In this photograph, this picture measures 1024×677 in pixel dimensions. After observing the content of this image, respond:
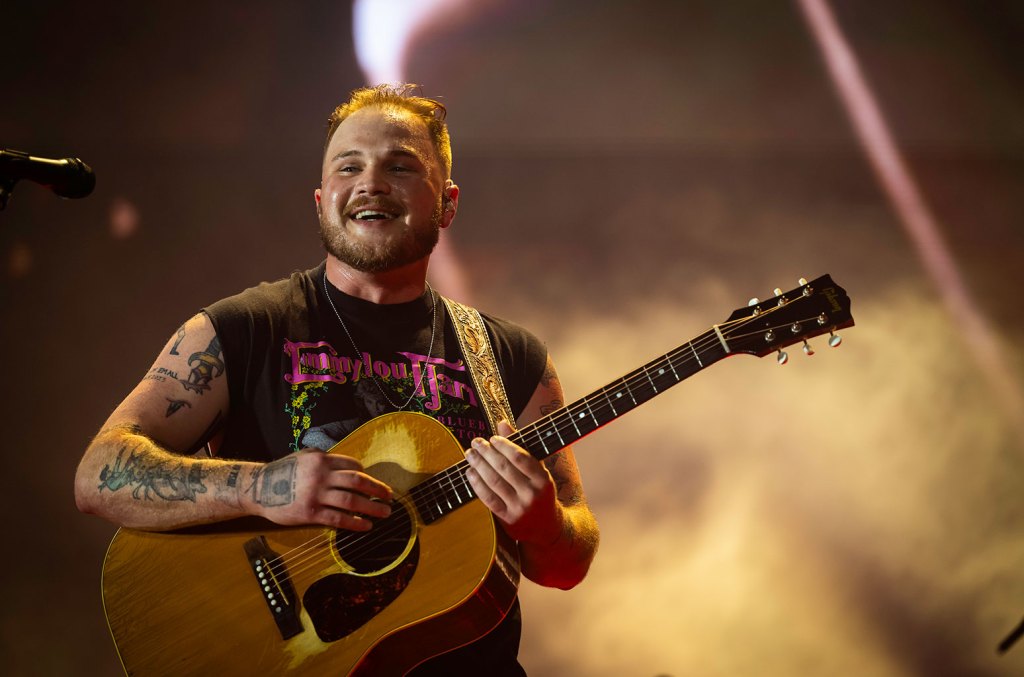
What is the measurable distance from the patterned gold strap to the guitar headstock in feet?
2.98

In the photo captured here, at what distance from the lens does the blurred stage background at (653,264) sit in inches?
175

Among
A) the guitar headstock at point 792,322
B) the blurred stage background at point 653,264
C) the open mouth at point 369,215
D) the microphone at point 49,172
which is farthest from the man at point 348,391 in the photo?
the blurred stage background at point 653,264

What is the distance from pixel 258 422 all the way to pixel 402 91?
68.2 inches

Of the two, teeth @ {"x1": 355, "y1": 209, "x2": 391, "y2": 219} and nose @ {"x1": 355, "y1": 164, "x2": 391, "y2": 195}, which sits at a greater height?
nose @ {"x1": 355, "y1": 164, "x2": 391, "y2": 195}

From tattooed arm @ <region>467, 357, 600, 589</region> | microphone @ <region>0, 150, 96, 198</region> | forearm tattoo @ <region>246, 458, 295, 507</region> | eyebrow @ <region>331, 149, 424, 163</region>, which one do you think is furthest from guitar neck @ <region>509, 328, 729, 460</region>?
microphone @ <region>0, 150, 96, 198</region>

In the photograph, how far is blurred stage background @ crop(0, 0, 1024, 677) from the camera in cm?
446

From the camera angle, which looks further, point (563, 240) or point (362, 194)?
point (563, 240)

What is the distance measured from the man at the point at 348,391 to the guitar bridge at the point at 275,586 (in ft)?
0.39

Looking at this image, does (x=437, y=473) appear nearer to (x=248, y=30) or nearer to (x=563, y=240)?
(x=563, y=240)

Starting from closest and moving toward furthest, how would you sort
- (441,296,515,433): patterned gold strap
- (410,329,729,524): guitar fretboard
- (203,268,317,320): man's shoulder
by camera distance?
(410,329,729,524): guitar fretboard → (203,268,317,320): man's shoulder → (441,296,515,433): patterned gold strap

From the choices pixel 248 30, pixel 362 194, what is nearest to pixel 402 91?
pixel 362 194

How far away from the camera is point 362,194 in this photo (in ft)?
9.59

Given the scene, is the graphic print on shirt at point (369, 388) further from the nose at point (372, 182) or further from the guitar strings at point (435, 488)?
the nose at point (372, 182)

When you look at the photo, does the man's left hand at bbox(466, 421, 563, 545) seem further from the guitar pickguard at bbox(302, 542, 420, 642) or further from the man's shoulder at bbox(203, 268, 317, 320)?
the man's shoulder at bbox(203, 268, 317, 320)
